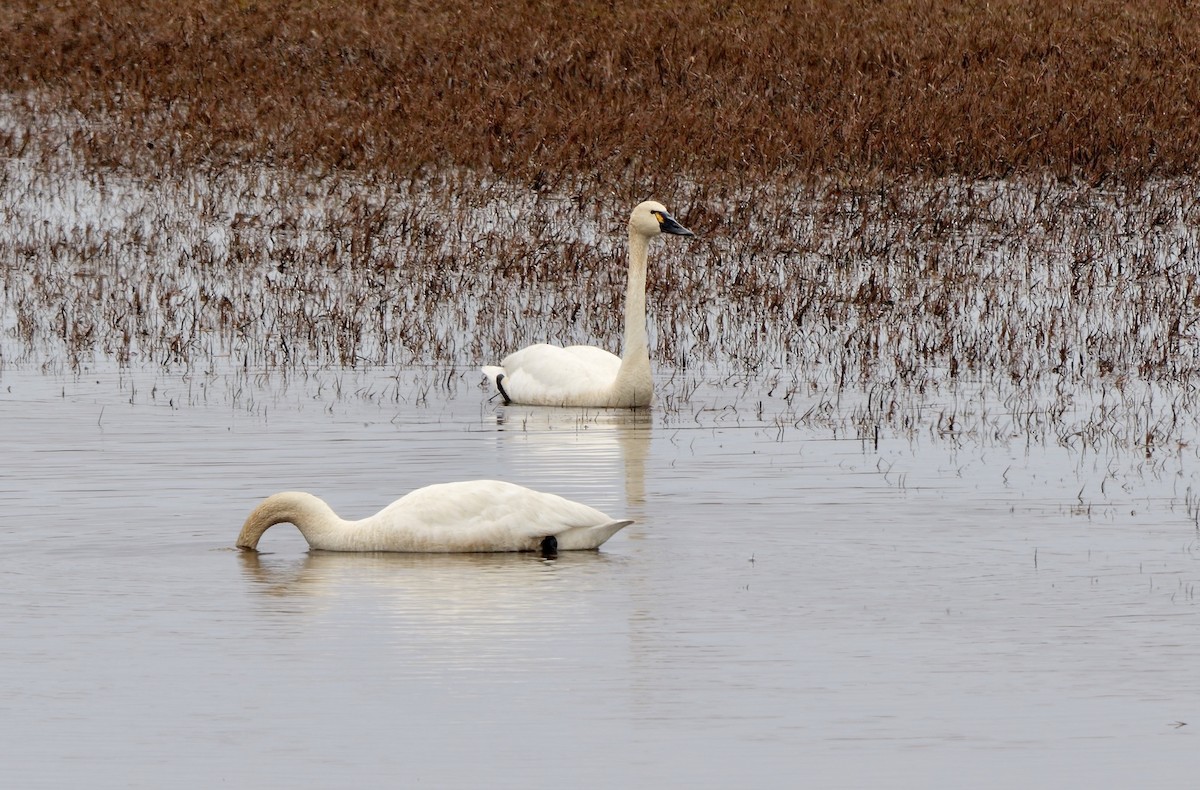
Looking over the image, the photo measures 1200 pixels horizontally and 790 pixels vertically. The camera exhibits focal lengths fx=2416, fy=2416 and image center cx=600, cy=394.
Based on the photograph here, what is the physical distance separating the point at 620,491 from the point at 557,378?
3481mm

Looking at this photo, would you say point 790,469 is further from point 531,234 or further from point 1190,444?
point 531,234

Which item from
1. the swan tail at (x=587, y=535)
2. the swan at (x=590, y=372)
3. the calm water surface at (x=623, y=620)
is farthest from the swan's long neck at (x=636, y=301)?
the swan tail at (x=587, y=535)

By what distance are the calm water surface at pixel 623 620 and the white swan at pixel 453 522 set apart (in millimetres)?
98

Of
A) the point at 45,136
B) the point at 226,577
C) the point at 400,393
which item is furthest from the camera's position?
the point at 45,136

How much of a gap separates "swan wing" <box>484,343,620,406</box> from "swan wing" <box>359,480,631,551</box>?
4.64m

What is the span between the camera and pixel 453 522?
375 inches

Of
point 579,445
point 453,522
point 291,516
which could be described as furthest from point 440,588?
point 579,445

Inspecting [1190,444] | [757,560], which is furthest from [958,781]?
[1190,444]

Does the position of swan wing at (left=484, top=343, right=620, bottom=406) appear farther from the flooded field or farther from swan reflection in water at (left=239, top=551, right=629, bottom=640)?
swan reflection in water at (left=239, top=551, right=629, bottom=640)

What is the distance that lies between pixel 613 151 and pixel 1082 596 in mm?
15742

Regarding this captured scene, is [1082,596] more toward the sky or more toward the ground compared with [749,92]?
more toward the ground

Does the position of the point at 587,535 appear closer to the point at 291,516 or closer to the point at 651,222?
the point at 291,516

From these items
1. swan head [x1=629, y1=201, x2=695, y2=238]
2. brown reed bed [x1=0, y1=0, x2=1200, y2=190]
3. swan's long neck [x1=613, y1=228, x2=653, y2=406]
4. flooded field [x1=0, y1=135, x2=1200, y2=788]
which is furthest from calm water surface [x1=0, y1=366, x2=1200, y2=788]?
brown reed bed [x1=0, y1=0, x2=1200, y2=190]

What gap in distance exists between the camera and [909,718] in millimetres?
6754
